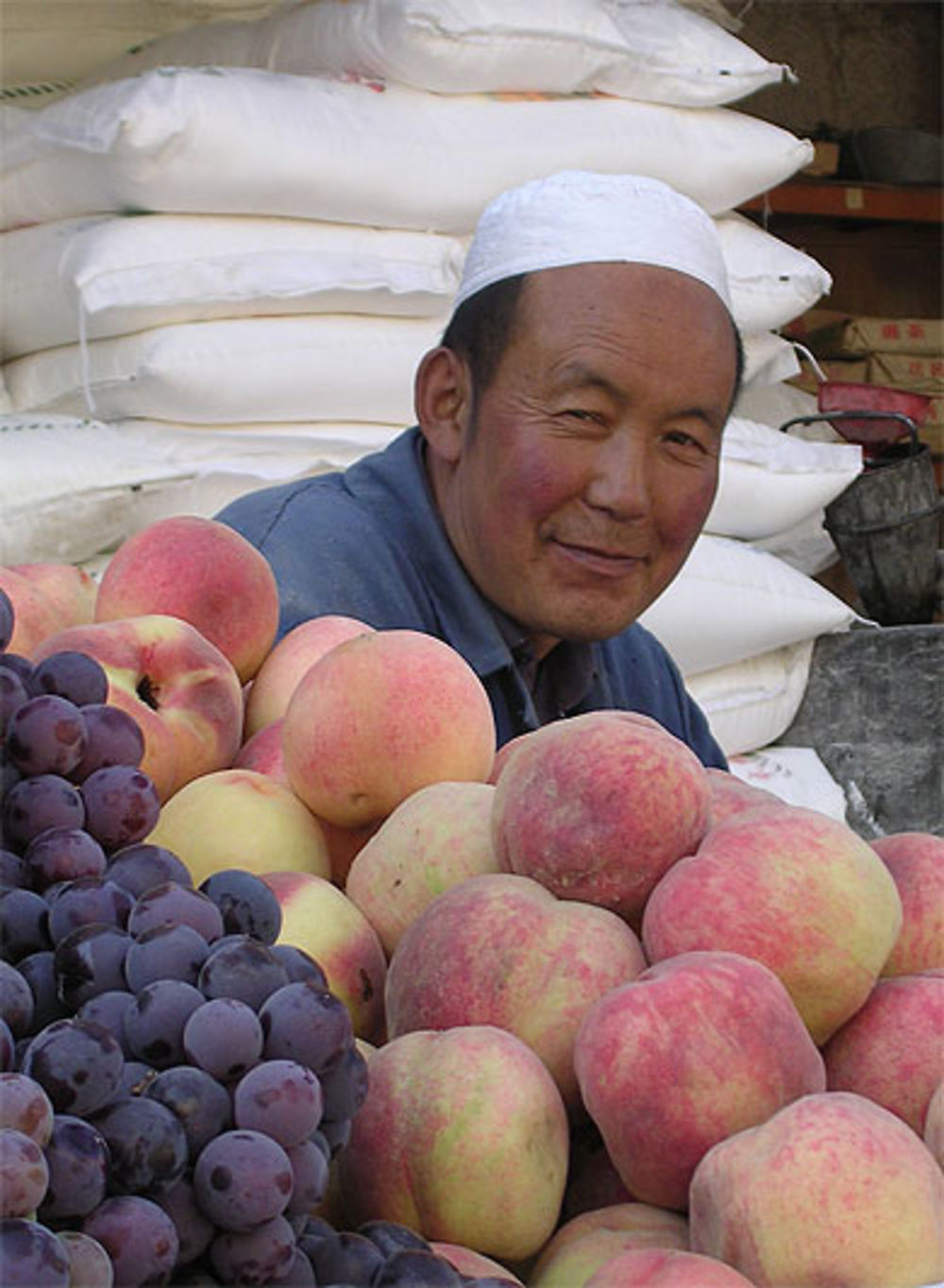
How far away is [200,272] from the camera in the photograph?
6.49ft

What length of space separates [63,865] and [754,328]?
2.16m

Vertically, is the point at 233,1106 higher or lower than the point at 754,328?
higher

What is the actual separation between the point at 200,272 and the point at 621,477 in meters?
0.85

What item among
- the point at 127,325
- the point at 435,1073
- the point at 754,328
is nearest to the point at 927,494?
the point at 754,328

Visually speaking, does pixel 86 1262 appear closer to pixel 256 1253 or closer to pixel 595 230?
pixel 256 1253

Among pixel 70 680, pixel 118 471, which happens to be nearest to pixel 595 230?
pixel 118 471

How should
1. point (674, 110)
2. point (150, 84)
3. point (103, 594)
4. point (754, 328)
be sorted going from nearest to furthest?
point (103, 594) < point (150, 84) < point (674, 110) < point (754, 328)

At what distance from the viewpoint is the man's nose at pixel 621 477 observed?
133cm

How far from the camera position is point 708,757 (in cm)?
151

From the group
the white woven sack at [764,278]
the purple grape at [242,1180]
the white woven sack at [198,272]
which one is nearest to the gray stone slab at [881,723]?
the white woven sack at [764,278]

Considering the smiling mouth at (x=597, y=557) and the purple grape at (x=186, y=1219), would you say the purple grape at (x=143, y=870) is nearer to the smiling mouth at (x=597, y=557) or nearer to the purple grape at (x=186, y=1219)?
the purple grape at (x=186, y=1219)

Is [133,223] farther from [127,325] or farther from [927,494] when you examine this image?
[927,494]

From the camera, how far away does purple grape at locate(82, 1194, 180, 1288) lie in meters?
0.38

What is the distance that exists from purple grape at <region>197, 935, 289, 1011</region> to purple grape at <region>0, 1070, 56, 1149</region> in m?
0.06
